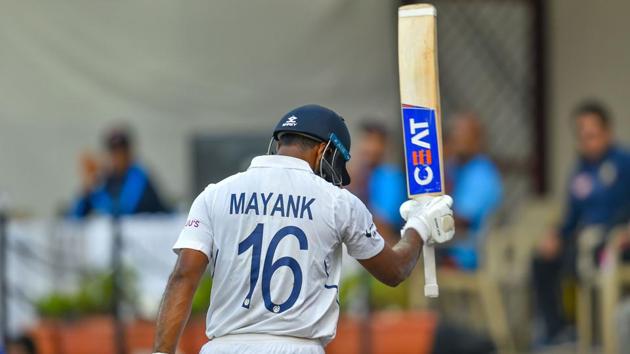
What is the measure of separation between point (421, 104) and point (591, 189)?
4735 mm

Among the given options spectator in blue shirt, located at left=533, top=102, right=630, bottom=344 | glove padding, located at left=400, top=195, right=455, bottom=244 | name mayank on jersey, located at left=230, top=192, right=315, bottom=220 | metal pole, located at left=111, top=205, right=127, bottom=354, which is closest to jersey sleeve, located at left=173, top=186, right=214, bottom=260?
name mayank on jersey, located at left=230, top=192, right=315, bottom=220

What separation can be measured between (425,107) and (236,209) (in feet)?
3.37

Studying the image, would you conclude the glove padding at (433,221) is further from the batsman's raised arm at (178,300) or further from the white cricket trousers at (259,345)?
the batsman's raised arm at (178,300)

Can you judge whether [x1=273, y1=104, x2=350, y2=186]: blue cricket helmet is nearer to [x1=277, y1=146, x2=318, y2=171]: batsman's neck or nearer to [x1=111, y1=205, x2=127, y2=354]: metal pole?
[x1=277, y1=146, x2=318, y2=171]: batsman's neck

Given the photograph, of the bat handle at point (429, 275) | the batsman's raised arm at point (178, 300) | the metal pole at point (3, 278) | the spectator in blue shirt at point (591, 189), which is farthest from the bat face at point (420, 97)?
the spectator in blue shirt at point (591, 189)

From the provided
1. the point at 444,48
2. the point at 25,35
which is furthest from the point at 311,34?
the point at 25,35

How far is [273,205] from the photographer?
5.71m

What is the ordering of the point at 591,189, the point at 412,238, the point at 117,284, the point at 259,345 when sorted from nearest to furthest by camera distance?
1. the point at 259,345
2. the point at 412,238
3. the point at 117,284
4. the point at 591,189

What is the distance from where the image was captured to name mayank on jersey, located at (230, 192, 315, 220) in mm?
5707

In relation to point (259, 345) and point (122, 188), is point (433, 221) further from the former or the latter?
point (122, 188)

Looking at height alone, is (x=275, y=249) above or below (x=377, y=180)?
above

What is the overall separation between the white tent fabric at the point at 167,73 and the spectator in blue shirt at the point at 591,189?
7.93 feet

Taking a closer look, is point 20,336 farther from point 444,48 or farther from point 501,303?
point 444,48

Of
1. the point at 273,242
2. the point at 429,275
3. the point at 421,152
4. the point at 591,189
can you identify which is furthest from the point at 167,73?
the point at 273,242
